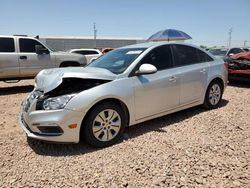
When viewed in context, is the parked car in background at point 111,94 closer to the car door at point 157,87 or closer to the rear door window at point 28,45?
the car door at point 157,87

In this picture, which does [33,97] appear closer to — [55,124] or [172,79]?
[55,124]

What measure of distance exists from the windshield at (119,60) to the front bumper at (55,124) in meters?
1.07

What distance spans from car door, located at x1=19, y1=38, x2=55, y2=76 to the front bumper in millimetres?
5538

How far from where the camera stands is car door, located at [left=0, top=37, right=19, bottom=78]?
8.14 meters

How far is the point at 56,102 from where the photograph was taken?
3340mm

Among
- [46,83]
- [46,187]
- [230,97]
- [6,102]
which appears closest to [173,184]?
[46,187]

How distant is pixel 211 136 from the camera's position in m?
4.01

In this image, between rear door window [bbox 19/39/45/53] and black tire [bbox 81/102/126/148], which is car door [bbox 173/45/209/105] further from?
rear door window [bbox 19/39/45/53]

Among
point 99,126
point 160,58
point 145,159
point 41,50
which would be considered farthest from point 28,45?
point 145,159

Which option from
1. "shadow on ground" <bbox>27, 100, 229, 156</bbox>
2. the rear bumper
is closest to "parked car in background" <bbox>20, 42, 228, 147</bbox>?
"shadow on ground" <bbox>27, 100, 229, 156</bbox>

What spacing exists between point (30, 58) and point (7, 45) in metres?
Result: 0.81

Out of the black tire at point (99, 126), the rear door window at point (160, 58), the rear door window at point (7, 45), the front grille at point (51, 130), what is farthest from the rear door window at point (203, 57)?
the rear door window at point (7, 45)

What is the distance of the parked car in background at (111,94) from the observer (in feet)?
11.0

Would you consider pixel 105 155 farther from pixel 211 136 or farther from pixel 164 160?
pixel 211 136
